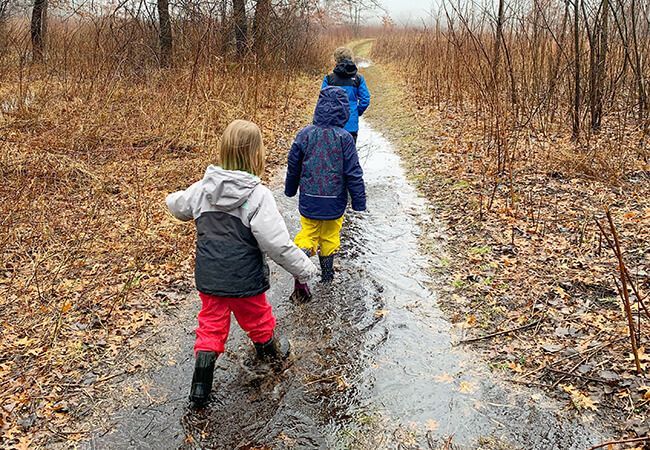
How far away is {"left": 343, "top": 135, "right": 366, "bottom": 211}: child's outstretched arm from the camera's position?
14.4ft

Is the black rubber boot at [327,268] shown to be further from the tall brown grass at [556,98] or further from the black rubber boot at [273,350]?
the tall brown grass at [556,98]

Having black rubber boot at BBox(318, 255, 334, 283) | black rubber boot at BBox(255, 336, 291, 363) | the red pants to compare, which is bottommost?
black rubber boot at BBox(255, 336, 291, 363)

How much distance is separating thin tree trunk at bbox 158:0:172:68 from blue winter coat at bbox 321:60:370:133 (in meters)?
4.53

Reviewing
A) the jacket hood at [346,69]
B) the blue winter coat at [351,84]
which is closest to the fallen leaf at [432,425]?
the blue winter coat at [351,84]

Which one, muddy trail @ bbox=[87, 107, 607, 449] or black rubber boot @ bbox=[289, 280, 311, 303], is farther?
black rubber boot @ bbox=[289, 280, 311, 303]

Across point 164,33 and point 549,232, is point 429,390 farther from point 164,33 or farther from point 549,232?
point 164,33

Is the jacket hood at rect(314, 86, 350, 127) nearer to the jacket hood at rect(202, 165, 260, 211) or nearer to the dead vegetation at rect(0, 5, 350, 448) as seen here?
the jacket hood at rect(202, 165, 260, 211)

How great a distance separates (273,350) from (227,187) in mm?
1295

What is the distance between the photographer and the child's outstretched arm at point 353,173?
4391 mm

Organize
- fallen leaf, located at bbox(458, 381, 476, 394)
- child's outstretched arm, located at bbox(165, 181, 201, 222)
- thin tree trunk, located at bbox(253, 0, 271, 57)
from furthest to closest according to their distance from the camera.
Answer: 1. thin tree trunk, located at bbox(253, 0, 271, 57)
2. fallen leaf, located at bbox(458, 381, 476, 394)
3. child's outstretched arm, located at bbox(165, 181, 201, 222)

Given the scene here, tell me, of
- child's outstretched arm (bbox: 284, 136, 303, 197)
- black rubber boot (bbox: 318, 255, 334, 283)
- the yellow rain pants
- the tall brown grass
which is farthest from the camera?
the tall brown grass

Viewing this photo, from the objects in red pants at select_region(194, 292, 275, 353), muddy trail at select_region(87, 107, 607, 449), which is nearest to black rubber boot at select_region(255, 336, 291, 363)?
muddy trail at select_region(87, 107, 607, 449)

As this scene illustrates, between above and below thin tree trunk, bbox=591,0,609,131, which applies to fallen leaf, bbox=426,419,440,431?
below

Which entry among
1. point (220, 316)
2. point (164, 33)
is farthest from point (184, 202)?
point (164, 33)
